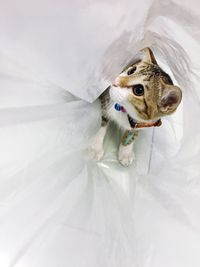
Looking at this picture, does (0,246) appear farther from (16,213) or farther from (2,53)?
(2,53)

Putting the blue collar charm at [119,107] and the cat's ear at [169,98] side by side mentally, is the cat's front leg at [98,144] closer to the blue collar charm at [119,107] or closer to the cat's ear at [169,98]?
the blue collar charm at [119,107]

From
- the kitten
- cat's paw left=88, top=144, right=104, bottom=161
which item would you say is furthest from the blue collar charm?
cat's paw left=88, top=144, right=104, bottom=161

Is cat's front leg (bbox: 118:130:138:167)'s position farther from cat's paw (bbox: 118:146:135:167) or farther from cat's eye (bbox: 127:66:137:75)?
cat's eye (bbox: 127:66:137:75)

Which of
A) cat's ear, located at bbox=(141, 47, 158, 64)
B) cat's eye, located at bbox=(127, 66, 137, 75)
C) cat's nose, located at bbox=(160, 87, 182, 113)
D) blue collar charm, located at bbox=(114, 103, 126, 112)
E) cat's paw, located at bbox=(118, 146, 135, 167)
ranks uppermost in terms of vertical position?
cat's ear, located at bbox=(141, 47, 158, 64)

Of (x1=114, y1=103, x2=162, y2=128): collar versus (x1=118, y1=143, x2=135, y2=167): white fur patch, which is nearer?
(x1=114, y1=103, x2=162, y2=128): collar

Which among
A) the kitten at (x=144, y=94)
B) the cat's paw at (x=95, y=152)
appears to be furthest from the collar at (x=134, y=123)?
the cat's paw at (x=95, y=152)

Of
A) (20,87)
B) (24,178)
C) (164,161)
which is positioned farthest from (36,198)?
(164,161)
